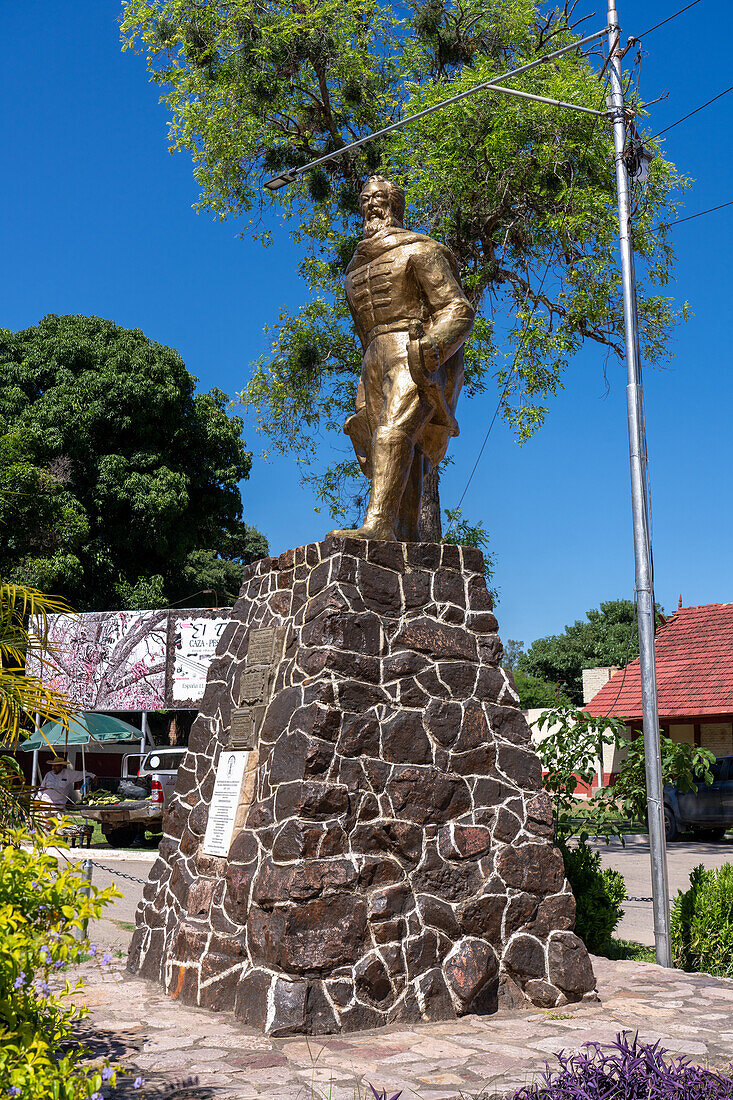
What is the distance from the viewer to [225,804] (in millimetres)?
6750

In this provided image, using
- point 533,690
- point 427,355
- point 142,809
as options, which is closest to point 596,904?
point 427,355

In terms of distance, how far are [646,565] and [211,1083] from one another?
4.74 metres

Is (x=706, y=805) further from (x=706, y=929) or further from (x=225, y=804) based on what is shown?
(x=225, y=804)

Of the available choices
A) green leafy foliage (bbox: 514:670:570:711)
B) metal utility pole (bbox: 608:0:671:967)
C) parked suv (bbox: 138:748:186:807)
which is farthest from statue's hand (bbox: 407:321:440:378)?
green leafy foliage (bbox: 514:670:570:711)

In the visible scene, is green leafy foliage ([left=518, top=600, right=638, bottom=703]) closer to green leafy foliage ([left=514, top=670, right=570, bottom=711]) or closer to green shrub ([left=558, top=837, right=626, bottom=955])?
green leafy foliage ([left=514, top=670, right=570, bottom=711])

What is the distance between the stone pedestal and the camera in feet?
18.8

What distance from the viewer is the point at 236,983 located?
5.94 metres

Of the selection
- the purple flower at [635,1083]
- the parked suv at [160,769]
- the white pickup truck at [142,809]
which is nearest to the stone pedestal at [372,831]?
A: the purple flower at [635,1083]

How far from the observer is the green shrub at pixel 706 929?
7324 mm

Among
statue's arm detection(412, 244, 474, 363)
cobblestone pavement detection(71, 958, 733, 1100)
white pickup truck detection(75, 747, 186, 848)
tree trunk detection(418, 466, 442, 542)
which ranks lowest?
cobblestone pavement detection(71, 958, 733, 1100)

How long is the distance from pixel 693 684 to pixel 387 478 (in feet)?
54.2

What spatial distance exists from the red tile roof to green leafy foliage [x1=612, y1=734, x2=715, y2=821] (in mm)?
11611

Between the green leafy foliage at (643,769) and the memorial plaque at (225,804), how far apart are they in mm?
3333

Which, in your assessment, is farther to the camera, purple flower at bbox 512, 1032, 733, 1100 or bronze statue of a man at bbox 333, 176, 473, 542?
bronze statue of a man at bbox 333, 176, 473, 542
